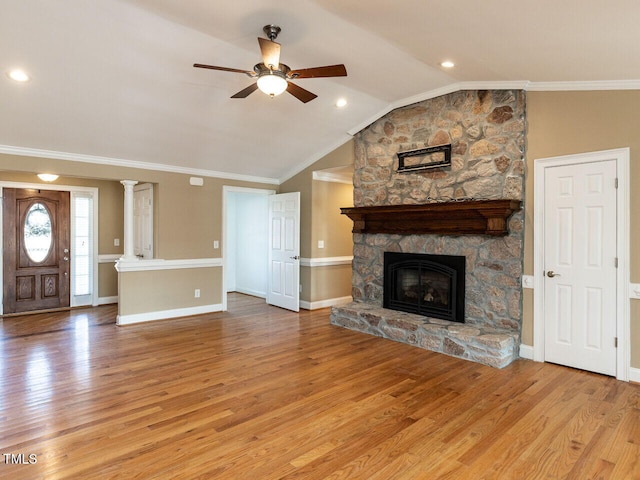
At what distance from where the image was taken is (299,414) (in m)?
2.96

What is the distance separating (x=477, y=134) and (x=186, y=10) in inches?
132

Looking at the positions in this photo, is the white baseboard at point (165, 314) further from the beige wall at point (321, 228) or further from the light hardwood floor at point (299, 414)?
the beige wall at point (321, 228)

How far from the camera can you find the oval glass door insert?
650 cm

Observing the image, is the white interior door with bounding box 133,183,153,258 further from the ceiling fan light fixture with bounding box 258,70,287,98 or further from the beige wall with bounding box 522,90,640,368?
the beige wall with bounding box 522,90,640,368

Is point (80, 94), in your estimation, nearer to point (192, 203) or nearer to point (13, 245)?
point (192, 203)

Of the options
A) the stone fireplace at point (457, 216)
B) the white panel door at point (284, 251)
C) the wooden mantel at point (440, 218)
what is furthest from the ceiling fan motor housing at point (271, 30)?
the white panel door at point (284, 251)

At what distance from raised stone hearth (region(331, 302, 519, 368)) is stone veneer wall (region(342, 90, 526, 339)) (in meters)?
0.28

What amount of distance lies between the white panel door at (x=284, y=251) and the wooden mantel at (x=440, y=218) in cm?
115

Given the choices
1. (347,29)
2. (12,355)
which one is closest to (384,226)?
(347,29)

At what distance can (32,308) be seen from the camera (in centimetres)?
655

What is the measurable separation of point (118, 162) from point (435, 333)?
491cm

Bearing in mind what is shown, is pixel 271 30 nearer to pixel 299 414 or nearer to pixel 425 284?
pixel 299 414

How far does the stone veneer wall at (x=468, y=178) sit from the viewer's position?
4324 mm

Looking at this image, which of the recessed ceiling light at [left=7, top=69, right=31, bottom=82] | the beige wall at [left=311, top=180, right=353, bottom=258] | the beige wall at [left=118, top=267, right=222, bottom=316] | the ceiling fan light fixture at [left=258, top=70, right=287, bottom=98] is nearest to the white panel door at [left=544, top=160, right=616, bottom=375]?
the ceiling fan light fixture at [left=258, top=70, right=287, bottom=98]
